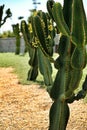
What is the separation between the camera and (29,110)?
669 centimetres

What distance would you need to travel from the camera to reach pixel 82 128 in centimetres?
535

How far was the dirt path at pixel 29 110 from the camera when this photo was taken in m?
5.61

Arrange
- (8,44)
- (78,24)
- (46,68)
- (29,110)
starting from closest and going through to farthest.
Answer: (78,24) → (46,68) → (29,110) → (8,44)

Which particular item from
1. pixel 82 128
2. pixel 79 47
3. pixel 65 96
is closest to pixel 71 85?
pixel 65 96

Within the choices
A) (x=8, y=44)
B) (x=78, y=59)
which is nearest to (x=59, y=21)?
(x=78, y=59)

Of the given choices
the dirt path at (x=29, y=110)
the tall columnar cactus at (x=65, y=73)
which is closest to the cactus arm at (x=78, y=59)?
the tall columnar cactus at (x=65, y=73)

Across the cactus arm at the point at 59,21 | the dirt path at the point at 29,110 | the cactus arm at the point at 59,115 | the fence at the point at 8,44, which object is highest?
the cactus arm at the point at 59,21

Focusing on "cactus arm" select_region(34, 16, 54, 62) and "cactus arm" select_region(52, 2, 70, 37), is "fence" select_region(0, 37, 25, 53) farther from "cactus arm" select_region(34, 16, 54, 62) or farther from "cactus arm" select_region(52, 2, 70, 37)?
"cactus arm" select_region(52, 2, 70, 37)

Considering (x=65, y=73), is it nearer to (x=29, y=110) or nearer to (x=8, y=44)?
(x=29, y=110)

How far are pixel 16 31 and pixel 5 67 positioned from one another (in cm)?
625

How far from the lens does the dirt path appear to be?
5.61m

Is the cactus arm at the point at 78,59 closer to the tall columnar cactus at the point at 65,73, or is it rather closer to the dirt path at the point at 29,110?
the tall columnar cactus at the point at 65,73

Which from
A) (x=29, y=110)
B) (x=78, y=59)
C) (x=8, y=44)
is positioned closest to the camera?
(x=78, y=59)

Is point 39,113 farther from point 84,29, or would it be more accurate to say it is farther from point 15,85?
point 15,85
